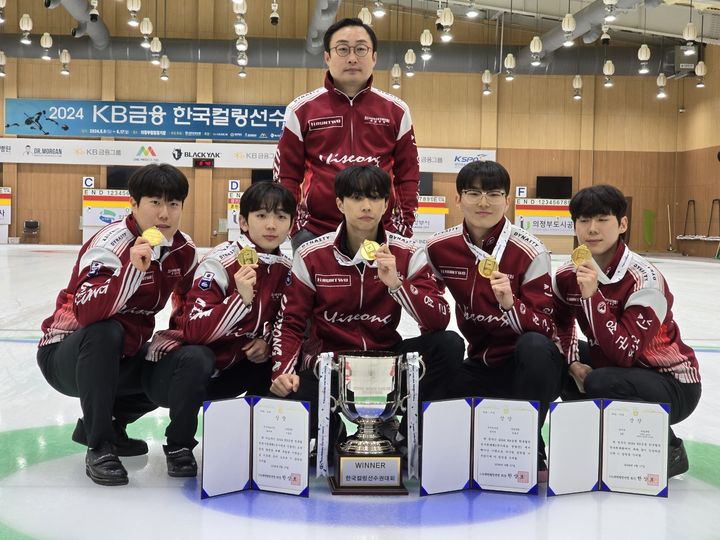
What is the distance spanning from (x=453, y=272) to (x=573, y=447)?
77cm

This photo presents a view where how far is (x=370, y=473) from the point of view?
2.21m

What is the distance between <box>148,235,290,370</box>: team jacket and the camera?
242 cm

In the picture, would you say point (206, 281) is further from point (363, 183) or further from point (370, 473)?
point (370, 473)

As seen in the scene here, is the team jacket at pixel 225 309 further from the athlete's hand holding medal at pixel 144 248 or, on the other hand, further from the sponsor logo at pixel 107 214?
the sponsor logo at pixel 107 214

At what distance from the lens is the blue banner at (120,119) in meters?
18.8

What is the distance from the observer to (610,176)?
20125 millimetres

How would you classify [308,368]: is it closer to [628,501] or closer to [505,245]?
[505,245]

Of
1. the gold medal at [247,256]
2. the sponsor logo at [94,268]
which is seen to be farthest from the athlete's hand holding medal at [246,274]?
the sponsor logo at [94,268]

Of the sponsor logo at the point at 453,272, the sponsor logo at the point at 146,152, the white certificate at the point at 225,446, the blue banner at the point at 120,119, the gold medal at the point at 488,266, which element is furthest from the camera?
the sponsor logo at the point at 146,152

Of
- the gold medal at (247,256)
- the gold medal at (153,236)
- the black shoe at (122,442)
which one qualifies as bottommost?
the black shoe at (122,442)

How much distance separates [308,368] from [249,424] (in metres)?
0.39

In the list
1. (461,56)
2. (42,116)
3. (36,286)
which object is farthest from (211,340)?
(42,116)

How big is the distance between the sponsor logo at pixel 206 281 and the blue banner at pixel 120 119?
16749 millimetres

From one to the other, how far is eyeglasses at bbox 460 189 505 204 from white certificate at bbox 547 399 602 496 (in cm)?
77
